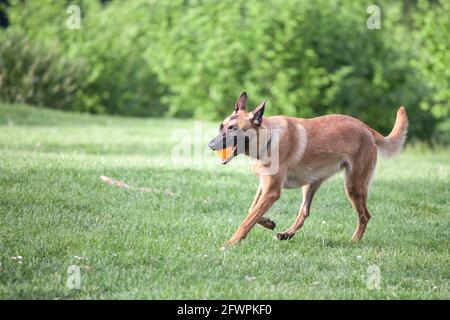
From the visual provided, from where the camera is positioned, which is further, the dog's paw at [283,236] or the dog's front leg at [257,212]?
the dog's paw at [283,236]

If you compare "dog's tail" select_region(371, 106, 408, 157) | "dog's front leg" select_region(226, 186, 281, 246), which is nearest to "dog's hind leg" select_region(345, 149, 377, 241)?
"dog's tail" select_region(371, 106, 408, 157)

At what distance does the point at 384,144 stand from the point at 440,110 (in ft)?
41.0

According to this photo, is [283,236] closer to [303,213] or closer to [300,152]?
[303,213]

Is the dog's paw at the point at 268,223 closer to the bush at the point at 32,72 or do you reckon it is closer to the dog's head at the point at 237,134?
the dog's head at the point at 237,134

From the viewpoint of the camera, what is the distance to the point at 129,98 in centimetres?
2744

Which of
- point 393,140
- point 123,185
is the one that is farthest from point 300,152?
point 123,185

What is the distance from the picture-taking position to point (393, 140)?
7797mm

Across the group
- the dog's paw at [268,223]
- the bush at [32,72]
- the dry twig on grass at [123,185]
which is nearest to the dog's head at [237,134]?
the dog's paw at [268,223]

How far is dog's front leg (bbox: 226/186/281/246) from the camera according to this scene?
6621 millimetres

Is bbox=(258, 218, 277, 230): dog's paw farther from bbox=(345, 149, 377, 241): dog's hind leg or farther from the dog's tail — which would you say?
the dog's tail

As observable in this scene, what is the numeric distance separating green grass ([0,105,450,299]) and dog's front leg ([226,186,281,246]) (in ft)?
0.57

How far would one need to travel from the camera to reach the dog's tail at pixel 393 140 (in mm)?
7703

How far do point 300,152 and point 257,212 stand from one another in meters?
0.87
